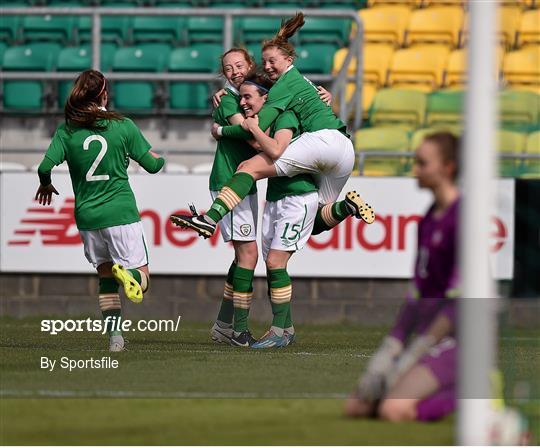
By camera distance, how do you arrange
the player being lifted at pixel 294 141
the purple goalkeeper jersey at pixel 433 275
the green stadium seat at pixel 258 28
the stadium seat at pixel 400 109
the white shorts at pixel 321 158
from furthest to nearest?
the green stadium seat at pixel 258 28 → the stadium seat at pixel 400 109 → the white shorts at pixel 321 158 → the player being lifted at pixel 294 141 → the purple goalkeeper jersey at pixel 433 275

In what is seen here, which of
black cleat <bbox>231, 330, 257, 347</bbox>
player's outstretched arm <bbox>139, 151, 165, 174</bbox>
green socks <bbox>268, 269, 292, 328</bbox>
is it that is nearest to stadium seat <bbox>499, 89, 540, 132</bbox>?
green socks <bbox>268, 269, 292, 328</bbox>

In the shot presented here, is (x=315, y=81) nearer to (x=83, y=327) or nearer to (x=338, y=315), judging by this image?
(x=338, y=315)

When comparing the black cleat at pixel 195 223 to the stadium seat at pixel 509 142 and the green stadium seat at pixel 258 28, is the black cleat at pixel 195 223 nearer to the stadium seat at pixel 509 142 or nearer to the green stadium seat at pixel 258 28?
the stadium seat at pixel 509 142

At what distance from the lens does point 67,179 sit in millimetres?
12883

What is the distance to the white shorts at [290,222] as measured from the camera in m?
9.29

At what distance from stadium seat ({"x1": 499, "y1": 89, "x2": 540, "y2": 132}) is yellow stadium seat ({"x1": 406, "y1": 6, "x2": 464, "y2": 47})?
29.9 feet

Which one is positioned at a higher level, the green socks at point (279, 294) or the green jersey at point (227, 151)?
the green jersey at point (227, 151)

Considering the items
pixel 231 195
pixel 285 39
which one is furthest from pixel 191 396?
pixel 285 39

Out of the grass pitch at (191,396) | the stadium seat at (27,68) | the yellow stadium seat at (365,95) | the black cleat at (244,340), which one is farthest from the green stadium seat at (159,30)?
the black cleat at (244,340)

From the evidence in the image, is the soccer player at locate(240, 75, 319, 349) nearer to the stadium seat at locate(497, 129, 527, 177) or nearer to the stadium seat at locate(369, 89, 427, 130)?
the stadium seat at locate(497, 129, 527, 177)

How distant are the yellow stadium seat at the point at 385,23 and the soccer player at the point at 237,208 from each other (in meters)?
7.28

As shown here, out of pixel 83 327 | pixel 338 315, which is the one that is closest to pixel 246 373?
pixel 83 327

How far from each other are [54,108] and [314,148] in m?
6.54

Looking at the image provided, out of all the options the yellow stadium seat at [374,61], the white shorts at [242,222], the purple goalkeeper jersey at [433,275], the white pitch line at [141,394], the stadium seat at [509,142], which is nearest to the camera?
the stadium seat at [509,142]
